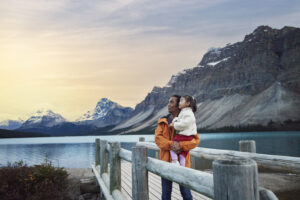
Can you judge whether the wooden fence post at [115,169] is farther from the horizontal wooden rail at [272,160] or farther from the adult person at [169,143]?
the adult person at [169,143]

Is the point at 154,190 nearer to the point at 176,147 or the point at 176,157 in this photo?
the point at 176,157

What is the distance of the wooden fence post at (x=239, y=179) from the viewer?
2172 mm

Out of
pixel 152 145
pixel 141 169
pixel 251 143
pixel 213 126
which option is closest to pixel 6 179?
pixel 152 145

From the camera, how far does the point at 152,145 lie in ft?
29.1

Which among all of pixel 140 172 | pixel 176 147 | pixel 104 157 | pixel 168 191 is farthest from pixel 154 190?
pixel 104 157

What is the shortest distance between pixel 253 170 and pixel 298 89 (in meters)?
215

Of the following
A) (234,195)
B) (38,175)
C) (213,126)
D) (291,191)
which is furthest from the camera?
(213,126)

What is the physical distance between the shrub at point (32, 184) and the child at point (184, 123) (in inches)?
244

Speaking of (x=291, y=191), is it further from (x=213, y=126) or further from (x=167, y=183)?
(x=213, y=126)

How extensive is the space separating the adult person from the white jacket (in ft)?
0.50

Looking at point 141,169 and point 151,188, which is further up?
point 141,169

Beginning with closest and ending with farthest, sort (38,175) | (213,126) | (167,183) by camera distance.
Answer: (167,183) < (38,175) < (213,126)

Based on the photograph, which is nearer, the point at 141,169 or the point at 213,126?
the point at 141,169

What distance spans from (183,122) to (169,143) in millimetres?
418
